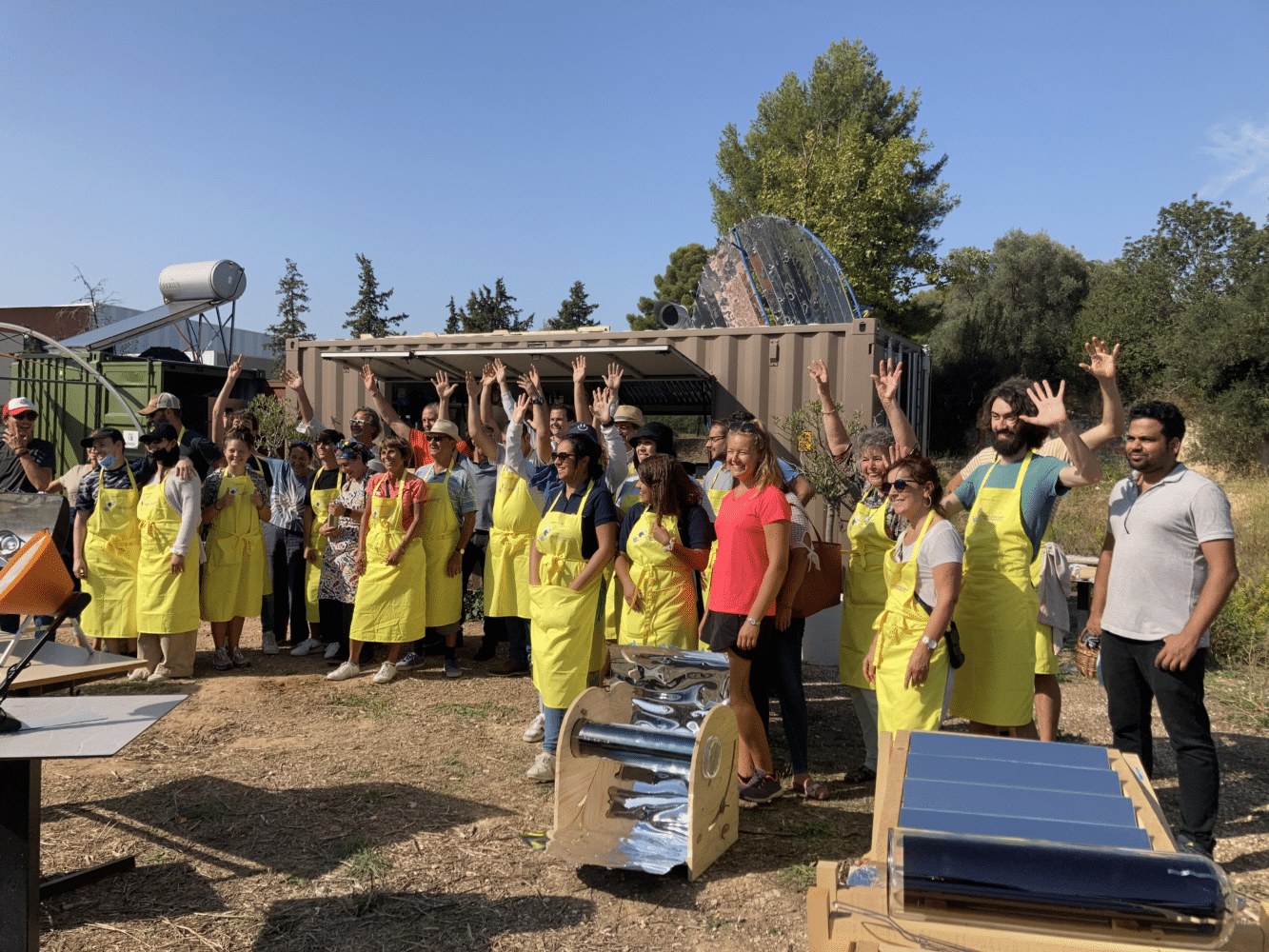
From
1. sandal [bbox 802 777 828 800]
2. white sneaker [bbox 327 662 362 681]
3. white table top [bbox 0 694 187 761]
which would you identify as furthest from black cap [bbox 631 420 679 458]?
white sneaker [bbox 327 662 362 681]

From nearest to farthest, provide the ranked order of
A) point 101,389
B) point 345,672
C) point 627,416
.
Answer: point 627,416
point 345,672
point 101,389

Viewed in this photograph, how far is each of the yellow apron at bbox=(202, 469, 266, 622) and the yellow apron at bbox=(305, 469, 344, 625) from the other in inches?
17.5

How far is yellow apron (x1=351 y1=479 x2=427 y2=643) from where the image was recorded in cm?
632

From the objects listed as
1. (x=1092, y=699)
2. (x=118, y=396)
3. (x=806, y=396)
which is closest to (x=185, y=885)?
(x=1092, y=699)

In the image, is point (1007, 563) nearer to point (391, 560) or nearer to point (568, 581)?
point (568, 581)

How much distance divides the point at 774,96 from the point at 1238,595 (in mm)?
24090

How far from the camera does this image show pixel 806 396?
858 centimetres

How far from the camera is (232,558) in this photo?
6.73 metres

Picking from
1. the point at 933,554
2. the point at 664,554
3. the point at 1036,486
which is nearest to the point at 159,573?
A: the point at 664,554

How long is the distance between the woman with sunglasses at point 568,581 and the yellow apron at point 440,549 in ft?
6.94

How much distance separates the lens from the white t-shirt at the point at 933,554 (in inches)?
140

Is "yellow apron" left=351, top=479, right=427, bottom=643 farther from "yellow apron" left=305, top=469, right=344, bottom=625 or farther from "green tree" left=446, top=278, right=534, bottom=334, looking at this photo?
"green tree" left=446, top=278, right=534, bottom=334

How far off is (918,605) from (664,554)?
129 cm

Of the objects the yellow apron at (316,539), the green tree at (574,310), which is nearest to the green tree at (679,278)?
the green tree at (574,310)
